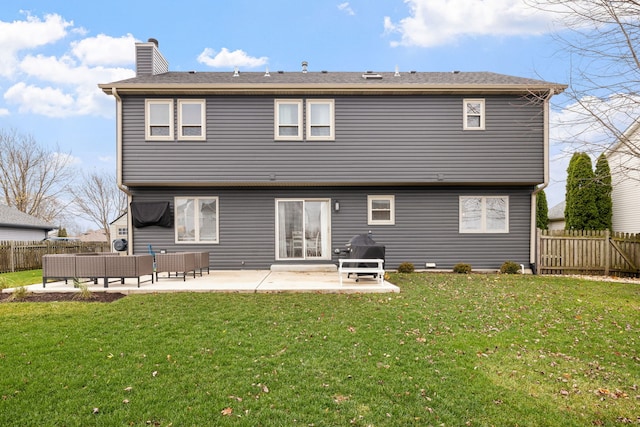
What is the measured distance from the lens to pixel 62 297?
7.26 m

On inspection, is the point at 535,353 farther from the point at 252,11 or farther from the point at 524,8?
the point at 252,11

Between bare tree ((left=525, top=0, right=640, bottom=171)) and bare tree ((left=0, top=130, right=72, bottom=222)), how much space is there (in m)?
34.7

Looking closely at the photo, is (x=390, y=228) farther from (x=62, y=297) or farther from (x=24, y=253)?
(x=24, y=253)

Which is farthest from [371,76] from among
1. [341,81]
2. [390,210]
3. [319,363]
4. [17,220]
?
[17,220]

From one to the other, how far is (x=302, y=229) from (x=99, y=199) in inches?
1095

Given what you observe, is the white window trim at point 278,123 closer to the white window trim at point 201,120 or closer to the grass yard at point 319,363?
the white window trim at point 201,120

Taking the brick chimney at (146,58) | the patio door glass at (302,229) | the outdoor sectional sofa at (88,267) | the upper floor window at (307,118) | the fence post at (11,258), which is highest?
the brick chimney at (146,58)

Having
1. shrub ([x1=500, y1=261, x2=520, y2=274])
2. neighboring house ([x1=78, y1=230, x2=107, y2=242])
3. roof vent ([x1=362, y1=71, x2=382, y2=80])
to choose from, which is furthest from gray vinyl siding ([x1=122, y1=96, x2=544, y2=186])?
neighboring house ([x1=78, y1=230, x2=107, y2=242])

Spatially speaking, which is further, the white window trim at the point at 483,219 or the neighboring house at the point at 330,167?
the white window trim at the point at 483,219

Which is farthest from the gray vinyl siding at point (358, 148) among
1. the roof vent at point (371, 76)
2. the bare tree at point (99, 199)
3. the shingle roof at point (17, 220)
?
the bare tree at point (99, 199)

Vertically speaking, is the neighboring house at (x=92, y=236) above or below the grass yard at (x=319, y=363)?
below

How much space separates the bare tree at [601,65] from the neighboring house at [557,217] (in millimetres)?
20571

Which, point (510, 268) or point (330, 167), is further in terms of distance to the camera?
point (510, 268)

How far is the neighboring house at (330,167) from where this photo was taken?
11.0 meters
